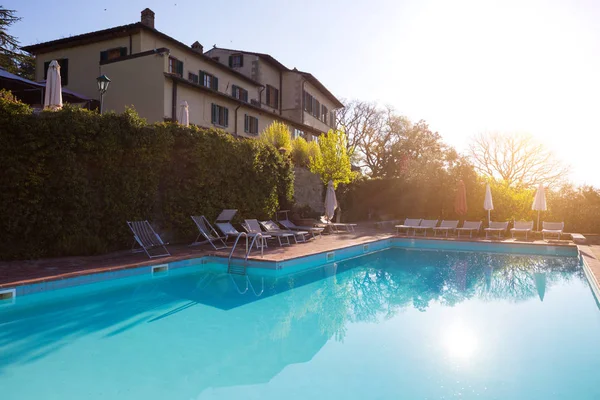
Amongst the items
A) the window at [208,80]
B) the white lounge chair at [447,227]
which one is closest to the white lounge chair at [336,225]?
the white lounge chair at [447,227]

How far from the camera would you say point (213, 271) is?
8.84 meters

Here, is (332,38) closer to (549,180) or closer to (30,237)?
(30,237)

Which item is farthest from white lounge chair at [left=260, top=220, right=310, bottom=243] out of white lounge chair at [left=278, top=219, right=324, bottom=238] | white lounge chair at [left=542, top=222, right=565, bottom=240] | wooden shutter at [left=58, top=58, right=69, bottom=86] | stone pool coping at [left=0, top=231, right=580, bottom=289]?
wooden shutter at [left=58, top=58, right=69, bottom=86]

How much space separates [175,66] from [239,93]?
4.62 metres

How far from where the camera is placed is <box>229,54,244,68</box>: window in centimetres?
2336

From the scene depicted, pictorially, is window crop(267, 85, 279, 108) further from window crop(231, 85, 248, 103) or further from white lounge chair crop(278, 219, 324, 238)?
white lounge chair crop(278, 219, 324, 238)

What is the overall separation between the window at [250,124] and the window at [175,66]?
151 inches

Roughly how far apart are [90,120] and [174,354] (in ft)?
20.6

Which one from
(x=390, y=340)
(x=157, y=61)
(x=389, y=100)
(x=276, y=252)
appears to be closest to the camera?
(x=390, y=340)

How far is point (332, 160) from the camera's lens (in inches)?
627

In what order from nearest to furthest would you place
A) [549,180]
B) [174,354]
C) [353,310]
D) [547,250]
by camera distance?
[174,354]
[353,310]
[547,250]
[549,180]

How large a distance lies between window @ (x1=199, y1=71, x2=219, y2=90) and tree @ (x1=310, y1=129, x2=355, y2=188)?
6.48 metres

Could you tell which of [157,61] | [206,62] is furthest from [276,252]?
[206,62]

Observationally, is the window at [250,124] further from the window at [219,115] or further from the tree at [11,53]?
the tree at [11,53]
